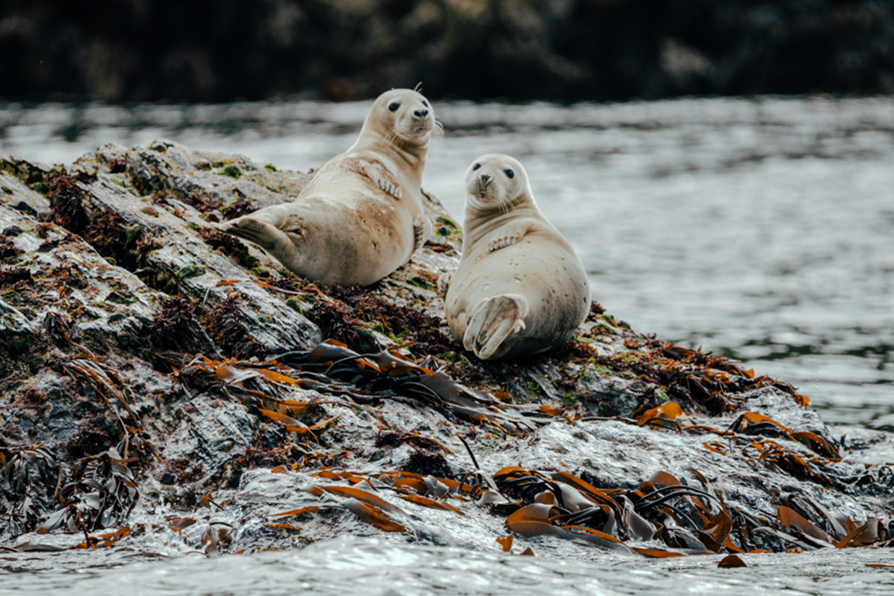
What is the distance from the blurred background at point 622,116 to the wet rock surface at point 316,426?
2.01 m

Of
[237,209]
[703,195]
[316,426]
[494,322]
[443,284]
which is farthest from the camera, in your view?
[703,195]

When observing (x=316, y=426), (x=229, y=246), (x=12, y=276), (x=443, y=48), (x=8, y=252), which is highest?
(x=443, y=48)

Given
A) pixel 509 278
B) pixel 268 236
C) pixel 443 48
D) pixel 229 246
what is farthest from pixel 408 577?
pixel 443 48

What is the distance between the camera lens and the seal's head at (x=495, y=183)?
6.00 m

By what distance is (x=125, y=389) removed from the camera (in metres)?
3.69

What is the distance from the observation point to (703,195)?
60.8ft

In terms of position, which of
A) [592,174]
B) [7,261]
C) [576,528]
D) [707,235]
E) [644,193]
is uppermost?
[592,174]

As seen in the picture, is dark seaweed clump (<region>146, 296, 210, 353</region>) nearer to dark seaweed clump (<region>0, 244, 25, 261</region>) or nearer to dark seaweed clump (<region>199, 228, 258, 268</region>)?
dark seaweed clump (<region>0, 244, 25, 261</region>)

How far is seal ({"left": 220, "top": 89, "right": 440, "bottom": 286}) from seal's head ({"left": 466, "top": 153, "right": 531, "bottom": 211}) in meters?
0.58

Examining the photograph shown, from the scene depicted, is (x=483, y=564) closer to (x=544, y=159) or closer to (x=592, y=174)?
(x=592, y=174)

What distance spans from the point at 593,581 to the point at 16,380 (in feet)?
8.46

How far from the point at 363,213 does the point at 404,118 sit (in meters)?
1.13

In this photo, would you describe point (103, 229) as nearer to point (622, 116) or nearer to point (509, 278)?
point (509, 278)

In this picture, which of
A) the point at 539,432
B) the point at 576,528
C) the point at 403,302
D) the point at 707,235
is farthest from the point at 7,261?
the point at 707,235
